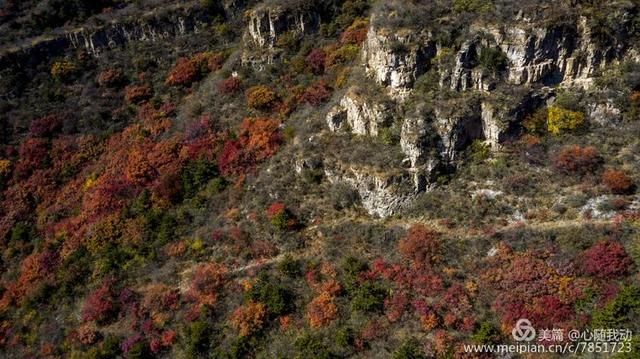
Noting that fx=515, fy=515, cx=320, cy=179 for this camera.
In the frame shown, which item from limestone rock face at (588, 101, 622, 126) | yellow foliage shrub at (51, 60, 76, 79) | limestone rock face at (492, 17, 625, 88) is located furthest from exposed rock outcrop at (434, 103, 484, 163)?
yellow foliage shrub at (51, 60, 76, 79)

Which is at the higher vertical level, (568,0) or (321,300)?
(568,0)

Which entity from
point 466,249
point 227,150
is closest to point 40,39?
point 227,150

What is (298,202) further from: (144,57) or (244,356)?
(144,57)

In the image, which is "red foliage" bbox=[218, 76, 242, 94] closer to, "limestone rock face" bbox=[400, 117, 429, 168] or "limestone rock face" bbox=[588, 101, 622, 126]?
"limestone rock face" bbox=[400, 117, 429, 168]

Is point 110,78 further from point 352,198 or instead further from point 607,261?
point 607,261

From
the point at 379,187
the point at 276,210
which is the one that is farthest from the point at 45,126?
the point at 379,187

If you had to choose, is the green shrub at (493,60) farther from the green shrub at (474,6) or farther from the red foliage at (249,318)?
the red foliage at (249,318)

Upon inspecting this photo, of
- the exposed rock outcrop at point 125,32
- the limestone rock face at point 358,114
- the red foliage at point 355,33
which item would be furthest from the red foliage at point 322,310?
the exposed rock outcrop at point 125,32

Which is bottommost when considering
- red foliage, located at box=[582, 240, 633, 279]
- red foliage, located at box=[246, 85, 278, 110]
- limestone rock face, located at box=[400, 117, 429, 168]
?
red foliage, located at box=[582, 240, 633, 279]
